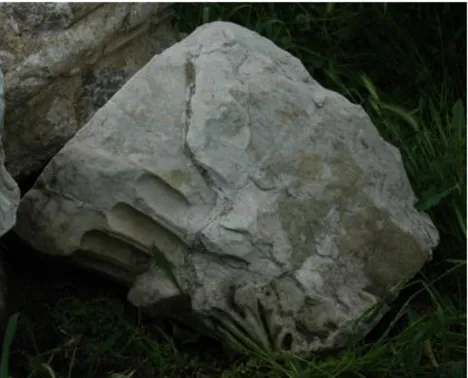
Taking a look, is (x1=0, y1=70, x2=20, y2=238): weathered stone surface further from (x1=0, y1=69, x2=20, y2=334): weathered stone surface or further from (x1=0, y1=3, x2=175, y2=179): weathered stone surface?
(x1=0, y1=3, x2=175, y2=179): weathered stone surface

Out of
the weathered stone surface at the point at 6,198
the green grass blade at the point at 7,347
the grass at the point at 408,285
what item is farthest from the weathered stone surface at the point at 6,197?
the grass at the point at 408,285

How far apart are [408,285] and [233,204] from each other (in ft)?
1.55

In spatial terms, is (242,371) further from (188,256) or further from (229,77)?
(229,77)

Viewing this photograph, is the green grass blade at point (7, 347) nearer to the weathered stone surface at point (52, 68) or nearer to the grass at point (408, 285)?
the grass at point (408, 285)

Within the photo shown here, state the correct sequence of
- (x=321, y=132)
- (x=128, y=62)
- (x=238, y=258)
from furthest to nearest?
(x=128, y=62), (x=321, y=132), (x=238, y=258)

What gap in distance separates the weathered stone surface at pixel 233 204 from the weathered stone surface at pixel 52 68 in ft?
0.60

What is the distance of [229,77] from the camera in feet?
10.4

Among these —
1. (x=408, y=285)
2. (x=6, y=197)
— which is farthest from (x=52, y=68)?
(x=408, y=285)

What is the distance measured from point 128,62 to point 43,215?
2.03ft

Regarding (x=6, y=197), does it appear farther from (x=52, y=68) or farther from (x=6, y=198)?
(x=52, y=68)

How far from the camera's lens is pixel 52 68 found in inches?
128

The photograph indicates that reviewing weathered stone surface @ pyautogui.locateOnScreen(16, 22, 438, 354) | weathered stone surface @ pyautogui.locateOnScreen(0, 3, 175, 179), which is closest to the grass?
weathered stone surface @ pyautogui.locateOnScreen(16, 22, 438, 354)

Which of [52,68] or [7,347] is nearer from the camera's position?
[7,347]

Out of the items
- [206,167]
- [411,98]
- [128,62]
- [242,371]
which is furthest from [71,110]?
[411,98]
